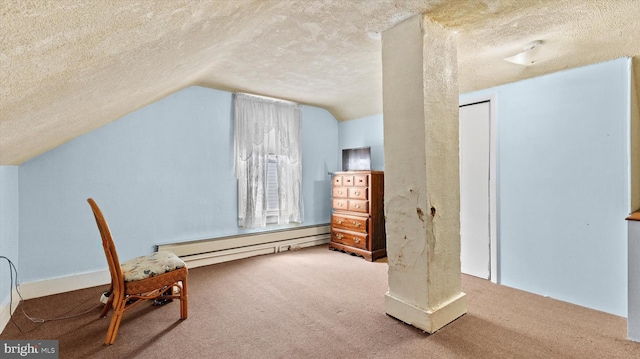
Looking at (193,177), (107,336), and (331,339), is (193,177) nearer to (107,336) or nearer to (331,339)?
(107,336)

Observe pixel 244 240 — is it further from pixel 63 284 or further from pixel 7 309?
pixel 7 309

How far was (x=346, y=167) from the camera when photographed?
16.0 feet

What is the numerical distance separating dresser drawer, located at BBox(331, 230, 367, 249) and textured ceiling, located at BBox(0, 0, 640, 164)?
209cm

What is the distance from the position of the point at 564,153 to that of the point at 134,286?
384 cm

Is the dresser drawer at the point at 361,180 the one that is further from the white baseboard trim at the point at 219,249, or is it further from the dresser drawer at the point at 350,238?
the white baseboard trim at the point at 219,249

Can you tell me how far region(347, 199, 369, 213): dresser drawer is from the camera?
4010 mm

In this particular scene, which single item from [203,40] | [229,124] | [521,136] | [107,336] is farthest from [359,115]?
[107,336]

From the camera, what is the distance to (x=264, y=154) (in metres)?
4.22

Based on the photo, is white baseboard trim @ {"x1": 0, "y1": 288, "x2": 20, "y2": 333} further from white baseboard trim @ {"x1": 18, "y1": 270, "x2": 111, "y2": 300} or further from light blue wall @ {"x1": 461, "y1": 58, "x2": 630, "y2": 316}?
light blue wall @ {"x1": 461, "y1": 58, "x2": 630, "y2": 316}

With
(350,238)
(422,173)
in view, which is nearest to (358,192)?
(350,238)

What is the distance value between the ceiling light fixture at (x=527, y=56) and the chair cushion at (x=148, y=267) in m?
3.34

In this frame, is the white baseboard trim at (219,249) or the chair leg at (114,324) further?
the white baseboard trim at (219,249)

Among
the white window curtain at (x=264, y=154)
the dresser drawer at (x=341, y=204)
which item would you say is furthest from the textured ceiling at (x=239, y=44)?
the dresser drawer at (x=341, y=204)

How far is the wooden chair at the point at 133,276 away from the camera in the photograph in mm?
1965
